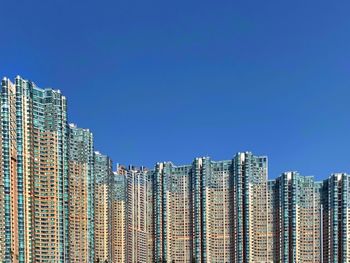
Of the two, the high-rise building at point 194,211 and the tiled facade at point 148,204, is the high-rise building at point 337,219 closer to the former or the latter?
the tiled facade at point 148,204

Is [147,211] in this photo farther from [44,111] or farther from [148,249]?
[44,111]

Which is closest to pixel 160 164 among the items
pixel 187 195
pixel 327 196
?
pixel 187 195

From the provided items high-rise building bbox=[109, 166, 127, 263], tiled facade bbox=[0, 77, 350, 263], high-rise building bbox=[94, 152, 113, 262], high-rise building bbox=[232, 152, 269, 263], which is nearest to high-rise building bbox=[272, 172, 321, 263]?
tiled facade bbox=[0, 77, 350, 263]

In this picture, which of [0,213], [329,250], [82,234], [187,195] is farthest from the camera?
[187,195]

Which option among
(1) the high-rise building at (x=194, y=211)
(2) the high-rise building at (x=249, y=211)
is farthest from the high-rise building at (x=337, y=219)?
(1) the high-rise building at (x=194, y=211)

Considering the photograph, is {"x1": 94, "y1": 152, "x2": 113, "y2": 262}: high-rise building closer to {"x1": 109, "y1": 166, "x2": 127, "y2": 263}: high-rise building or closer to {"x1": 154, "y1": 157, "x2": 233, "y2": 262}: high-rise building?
{"x1": 109, "y1": 166, "x2": 127, "y2": 263}: high-rise building

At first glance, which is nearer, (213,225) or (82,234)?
(82,234)
